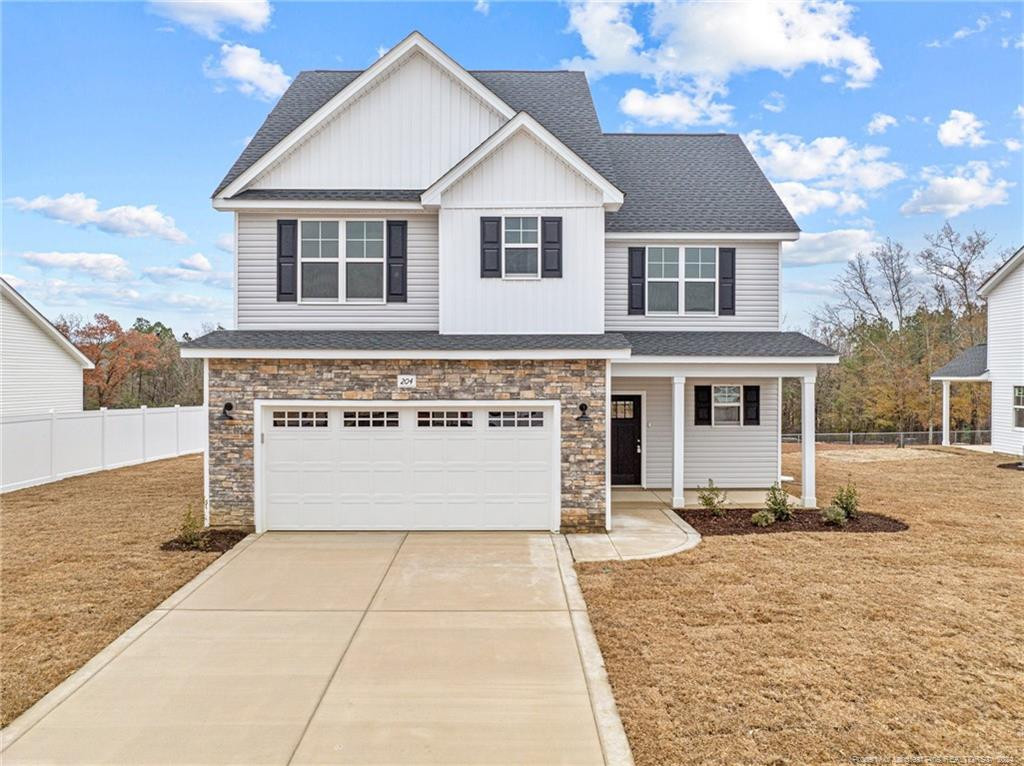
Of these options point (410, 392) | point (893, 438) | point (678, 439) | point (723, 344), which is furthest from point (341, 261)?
point (893, 438)

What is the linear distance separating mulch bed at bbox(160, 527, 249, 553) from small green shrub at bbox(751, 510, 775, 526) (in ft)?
29.8

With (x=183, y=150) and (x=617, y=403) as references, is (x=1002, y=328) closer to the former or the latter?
(x=617, y=403)

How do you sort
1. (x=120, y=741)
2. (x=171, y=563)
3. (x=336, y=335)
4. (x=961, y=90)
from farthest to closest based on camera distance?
1. (x=961, y=90)
2. (x=336, y=335)
3. (x=171, y=563)
4. (x=120, y=741)

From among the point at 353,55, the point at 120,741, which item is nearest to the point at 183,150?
the point at 353,55

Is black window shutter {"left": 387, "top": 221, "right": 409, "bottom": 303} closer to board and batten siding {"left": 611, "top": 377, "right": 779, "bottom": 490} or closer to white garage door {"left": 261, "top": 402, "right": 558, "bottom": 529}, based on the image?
white garage door {"left": 261, "top": 402, "right": 558, "bottom": 529}

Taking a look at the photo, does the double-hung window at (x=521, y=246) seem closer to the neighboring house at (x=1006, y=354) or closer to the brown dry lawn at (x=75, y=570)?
the brown dry lawn at (x=75, y=570)

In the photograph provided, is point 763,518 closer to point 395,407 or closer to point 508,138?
point 395,407

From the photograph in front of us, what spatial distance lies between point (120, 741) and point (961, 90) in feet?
91.1

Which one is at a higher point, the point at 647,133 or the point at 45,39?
the point at 45,39

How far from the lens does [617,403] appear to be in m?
14.5

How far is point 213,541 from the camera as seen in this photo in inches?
402

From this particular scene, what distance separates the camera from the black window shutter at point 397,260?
11992 mm

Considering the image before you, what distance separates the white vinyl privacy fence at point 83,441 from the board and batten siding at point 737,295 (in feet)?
29.9

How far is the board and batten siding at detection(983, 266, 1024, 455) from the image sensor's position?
67.3 feet
